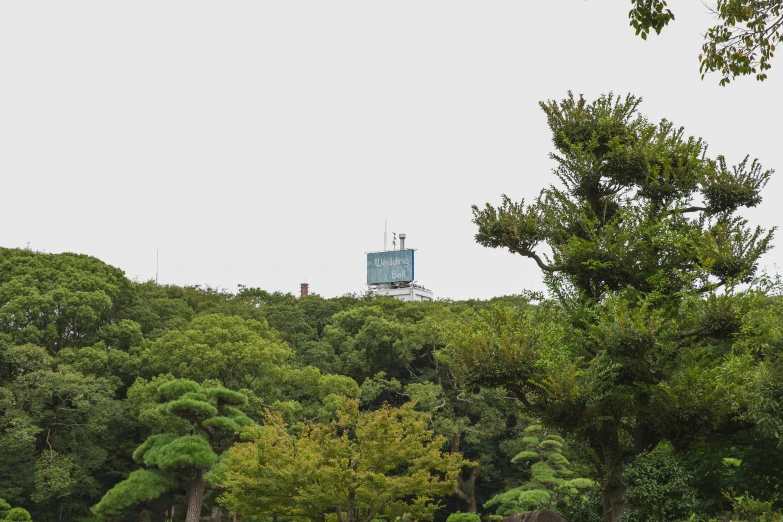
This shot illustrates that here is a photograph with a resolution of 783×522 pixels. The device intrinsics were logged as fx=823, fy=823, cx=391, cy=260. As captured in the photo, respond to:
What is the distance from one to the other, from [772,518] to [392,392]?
18410 mm

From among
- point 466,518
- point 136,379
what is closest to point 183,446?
point 136,379

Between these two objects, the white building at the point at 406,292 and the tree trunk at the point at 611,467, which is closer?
the tree trunk at the point at 611,467

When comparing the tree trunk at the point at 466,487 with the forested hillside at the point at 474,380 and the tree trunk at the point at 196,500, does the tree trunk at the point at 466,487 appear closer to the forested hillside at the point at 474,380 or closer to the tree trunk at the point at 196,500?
the forested hillside at the point at 474,380

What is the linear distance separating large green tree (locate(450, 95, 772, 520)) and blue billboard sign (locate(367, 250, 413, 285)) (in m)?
32.8

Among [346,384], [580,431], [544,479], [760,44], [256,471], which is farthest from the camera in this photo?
[346,384]

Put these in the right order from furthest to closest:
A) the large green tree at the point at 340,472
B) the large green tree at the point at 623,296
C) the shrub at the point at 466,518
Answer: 1. the shrub at the point at 466,518
2. the large green tree at the point at 340,472
3. the large green tree at the point at 623,296

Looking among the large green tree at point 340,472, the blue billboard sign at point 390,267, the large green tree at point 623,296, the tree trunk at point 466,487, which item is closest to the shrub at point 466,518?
the large green tree at point 340,472

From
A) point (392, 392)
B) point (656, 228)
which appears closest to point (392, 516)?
point (656, 228)

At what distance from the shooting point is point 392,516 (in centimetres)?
1537

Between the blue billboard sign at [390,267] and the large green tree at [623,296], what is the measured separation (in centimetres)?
3281

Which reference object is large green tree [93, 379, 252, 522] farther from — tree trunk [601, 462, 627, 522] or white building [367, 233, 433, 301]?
white building [367, 233, 433, 301]

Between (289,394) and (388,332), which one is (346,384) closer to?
(289,394)

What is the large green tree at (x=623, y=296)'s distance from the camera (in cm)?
930

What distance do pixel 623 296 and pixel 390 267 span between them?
34.8 metres
